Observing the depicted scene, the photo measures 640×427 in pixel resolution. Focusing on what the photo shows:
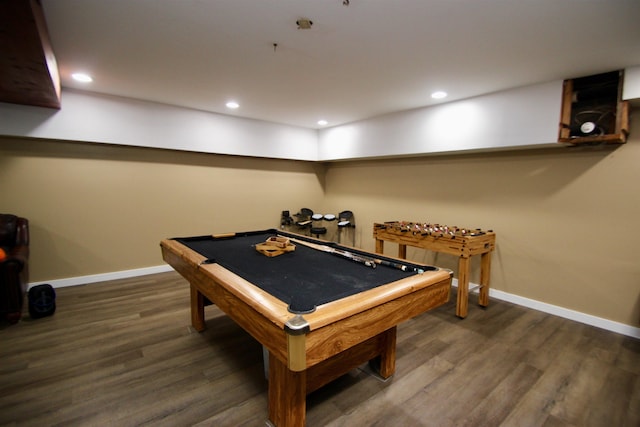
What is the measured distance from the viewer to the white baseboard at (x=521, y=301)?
9.14ft

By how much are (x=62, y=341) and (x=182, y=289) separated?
1311 millimetres

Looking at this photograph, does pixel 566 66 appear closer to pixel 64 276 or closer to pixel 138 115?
pixel 138 115

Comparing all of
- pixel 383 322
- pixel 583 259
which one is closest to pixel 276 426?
pixel 383 322

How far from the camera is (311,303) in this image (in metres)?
1.34

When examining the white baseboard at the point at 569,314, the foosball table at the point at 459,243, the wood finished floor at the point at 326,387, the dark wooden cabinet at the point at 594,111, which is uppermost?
the dark wooden cabinet at the point at 594,111

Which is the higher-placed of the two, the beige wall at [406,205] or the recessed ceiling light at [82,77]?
the recessed ceiling light at [82,77]

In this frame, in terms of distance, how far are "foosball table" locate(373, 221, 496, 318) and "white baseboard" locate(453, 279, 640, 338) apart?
0.42 meters

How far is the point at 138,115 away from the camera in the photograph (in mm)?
3781

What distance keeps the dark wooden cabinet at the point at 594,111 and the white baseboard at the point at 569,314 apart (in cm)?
178

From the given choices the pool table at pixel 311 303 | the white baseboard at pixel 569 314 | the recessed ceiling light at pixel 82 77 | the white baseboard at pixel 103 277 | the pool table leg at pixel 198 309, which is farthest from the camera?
the white baseboard at pixel 103 277

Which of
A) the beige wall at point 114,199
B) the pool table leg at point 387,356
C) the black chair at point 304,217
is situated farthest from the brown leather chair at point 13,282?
the black chair at point 304,217

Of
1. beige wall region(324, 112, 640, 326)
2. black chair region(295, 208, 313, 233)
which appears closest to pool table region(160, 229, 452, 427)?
beige wall region(324, 112, 640, 326)

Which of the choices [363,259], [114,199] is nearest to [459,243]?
[363,259]

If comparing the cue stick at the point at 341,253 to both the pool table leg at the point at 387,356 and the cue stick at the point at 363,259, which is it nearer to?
the cue stick at the point at 363,259
